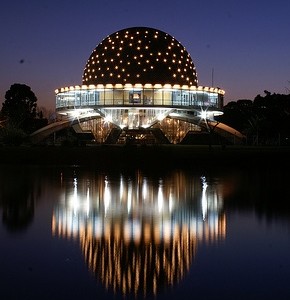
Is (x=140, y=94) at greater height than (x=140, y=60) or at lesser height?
lesser

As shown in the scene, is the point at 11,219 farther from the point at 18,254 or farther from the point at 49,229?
the point at 18,254

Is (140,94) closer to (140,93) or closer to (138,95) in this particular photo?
(140,93)

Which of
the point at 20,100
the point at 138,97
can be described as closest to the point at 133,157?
the point at 138,97

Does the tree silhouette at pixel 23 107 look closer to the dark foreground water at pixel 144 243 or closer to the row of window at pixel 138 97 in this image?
the row of window at pixel 138 97

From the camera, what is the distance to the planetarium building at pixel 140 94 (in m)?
66.4

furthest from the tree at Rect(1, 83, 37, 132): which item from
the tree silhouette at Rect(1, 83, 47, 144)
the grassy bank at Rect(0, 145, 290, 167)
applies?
the grassy bank at Rect(0, 145, 290, 167)

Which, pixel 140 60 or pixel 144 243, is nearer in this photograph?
pixel 144 243

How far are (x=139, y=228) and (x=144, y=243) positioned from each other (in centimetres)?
129

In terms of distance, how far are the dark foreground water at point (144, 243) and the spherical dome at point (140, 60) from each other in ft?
175

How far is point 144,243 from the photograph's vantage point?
29.1 feet

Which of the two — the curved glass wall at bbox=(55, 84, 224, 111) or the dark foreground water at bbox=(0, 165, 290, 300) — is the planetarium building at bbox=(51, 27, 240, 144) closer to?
the curved glass wall at bbox=(55, 84, 224, 111)

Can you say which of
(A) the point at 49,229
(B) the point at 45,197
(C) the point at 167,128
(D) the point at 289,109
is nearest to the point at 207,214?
(A) the point at 49,229

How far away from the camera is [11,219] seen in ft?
35.9

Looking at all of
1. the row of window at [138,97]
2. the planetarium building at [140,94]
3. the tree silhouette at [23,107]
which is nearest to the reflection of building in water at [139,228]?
the planetarium building at [140,94]
